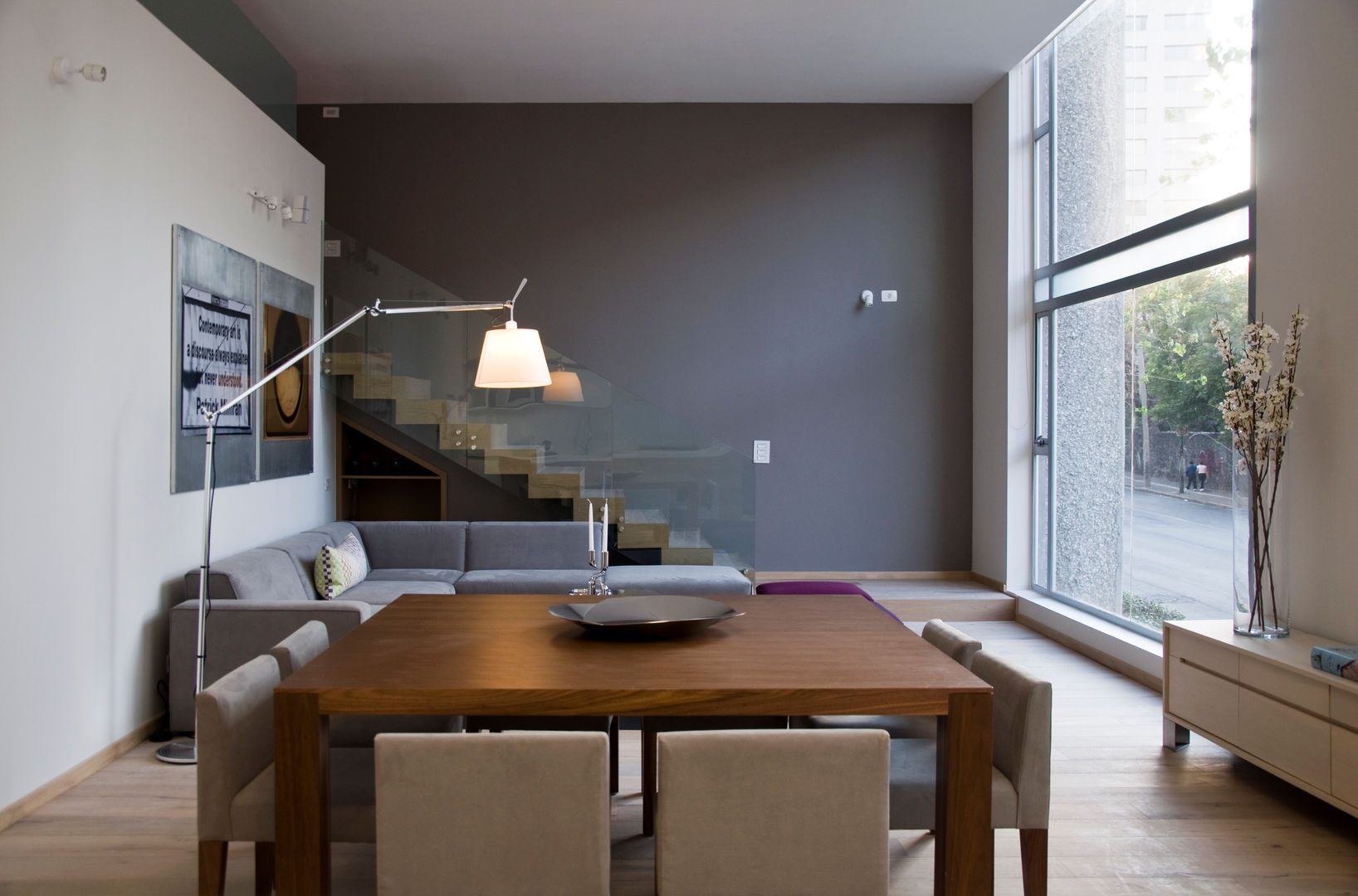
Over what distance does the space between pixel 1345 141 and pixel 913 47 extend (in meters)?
3.03

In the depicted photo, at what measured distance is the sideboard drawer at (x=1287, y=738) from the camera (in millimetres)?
3045

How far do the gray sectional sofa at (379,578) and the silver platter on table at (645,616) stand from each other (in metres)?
1.55

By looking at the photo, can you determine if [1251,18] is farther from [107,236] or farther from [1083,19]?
[107,236]

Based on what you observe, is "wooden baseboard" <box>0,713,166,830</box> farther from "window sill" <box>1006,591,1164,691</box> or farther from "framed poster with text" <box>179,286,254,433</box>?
"window sill" <box>1006,591,1164,691</box>

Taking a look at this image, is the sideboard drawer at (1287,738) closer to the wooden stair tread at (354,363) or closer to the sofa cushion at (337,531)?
the sofa cushion at (337,531)

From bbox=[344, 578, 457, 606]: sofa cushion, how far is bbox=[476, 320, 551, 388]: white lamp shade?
2056mm

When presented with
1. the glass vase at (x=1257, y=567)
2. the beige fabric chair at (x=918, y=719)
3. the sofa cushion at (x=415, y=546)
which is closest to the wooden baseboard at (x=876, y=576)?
the sofa cushion at (x=415, y=546)

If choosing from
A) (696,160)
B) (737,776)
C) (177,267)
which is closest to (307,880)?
(737,776)

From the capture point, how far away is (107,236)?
3709 millimetres

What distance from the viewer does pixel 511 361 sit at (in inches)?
124

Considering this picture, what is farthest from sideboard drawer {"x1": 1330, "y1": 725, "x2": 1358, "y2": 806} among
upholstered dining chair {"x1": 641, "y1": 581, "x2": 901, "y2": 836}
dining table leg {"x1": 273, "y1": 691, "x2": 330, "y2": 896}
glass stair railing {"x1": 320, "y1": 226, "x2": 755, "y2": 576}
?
glass stair railing {"x1": 320, "y1": 226, "x2": 755, "y2": 576}

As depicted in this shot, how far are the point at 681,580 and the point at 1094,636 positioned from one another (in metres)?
2.32

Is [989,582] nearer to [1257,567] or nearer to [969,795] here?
[1257,567]

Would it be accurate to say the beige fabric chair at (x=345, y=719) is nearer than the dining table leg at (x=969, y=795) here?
No
